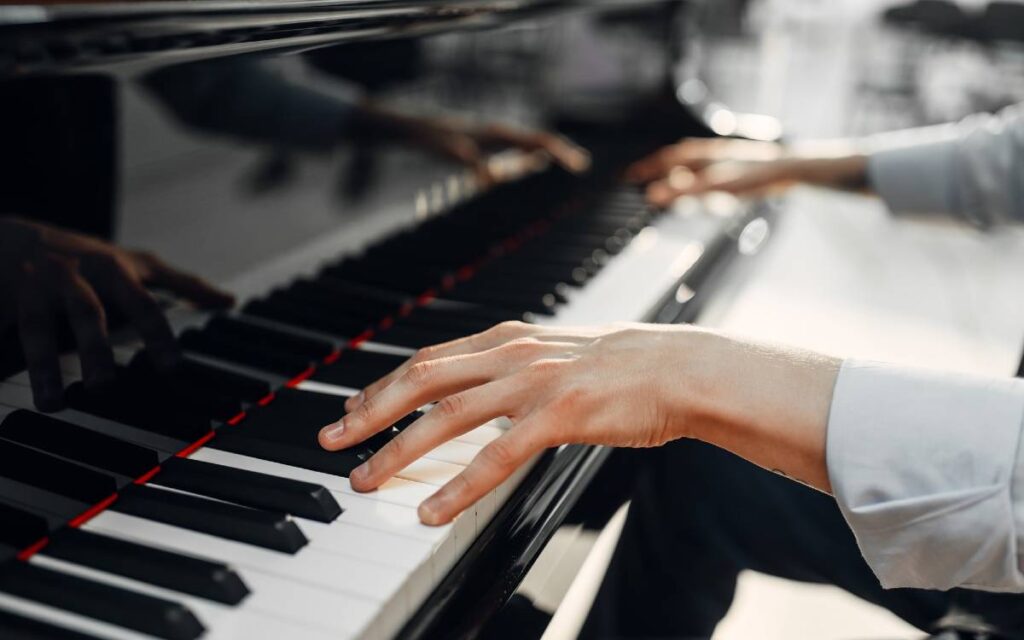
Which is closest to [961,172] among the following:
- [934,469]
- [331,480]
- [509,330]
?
[934,469]

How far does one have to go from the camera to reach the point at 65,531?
2.14 ft

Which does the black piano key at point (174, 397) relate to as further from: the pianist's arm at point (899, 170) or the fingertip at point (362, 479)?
the pianist's arm at point (899, 170)

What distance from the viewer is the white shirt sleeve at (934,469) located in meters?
0.75

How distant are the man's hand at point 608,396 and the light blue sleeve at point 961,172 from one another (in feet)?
3.73

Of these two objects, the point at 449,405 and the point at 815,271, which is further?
the point at 815,271

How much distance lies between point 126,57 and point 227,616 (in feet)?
1.43

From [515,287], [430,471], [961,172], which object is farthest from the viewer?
Answer: [961,172]

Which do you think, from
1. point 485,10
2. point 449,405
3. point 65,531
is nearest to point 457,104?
point 485,10

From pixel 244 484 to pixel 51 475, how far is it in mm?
150

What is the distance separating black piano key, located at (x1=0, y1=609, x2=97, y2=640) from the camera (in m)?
0.55

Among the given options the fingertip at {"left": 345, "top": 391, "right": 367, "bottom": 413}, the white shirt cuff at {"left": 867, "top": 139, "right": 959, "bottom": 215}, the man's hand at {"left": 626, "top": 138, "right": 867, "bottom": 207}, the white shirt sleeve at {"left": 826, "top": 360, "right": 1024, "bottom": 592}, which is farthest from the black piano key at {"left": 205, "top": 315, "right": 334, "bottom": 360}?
the white shirt cuff at {"left": 867, "top": 139, "right": 959, "bottom": 215}

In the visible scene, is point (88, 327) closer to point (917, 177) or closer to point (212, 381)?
point (212, 381)

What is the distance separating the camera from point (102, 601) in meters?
0.58

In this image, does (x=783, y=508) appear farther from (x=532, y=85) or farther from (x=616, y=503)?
(x=532, y=85)
